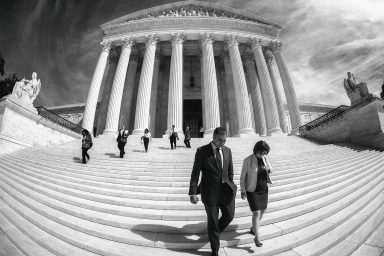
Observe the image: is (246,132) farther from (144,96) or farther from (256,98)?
(144,96)

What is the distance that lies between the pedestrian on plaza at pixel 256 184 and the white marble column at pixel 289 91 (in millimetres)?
17635

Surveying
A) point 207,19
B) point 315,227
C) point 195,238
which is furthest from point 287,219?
point 207,19

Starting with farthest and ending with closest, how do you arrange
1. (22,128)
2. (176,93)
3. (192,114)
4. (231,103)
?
(192,114) < (231,103) < (176,93) < (22,128)

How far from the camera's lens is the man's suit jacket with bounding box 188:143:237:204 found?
2.53 m

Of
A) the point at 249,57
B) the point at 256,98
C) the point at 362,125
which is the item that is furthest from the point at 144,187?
the point at 249,57

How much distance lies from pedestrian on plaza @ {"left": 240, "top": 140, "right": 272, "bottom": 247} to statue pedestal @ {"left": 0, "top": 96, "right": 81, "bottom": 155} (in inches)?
517

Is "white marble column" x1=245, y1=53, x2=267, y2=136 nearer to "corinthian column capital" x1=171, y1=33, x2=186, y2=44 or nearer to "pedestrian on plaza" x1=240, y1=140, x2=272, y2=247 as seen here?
"corinthian column capital" x1=171, y1=33, x2=186, y2=44

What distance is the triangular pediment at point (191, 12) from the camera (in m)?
22.8

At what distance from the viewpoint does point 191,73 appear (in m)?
25.9

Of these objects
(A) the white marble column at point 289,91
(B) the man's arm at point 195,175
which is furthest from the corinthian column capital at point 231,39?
(B) the man's arm at point 195,175

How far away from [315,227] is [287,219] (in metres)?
0.50

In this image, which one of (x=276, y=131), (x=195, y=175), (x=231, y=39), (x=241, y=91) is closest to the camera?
(x=195, y=175)

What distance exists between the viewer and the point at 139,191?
539 cm

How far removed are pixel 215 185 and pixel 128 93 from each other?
2164cm
